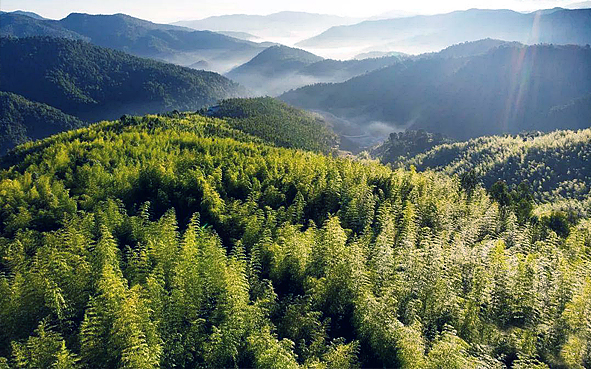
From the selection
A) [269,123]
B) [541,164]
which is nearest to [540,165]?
[541,164]

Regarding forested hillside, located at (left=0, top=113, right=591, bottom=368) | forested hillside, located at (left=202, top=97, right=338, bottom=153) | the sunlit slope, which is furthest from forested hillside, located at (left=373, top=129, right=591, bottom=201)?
forested hillside, located at (left=0, top=113, right=591, bottom=368)

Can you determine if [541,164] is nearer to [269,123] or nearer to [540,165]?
[540,165]

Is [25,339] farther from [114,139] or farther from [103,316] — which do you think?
[114,139]

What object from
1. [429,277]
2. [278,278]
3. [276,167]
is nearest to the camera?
[429,277]

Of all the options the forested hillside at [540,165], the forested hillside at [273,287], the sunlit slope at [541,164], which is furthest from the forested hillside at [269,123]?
the forested hillside at [273,287]

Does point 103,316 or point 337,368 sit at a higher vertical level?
point 103,316

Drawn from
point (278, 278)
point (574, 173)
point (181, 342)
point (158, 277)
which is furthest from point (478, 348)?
point (574, 173)

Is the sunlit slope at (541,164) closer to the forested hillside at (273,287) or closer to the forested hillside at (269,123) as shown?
the forested hillside at (269,123)

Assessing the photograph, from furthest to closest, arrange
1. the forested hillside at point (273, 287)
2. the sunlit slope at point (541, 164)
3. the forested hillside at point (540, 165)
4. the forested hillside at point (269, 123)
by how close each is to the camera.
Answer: the sunlit slope at point (541, 164)
the forested hillside at point (540, 165)
the forested hillside at point (269, 123)
the forested hillside at point (273, 287)
